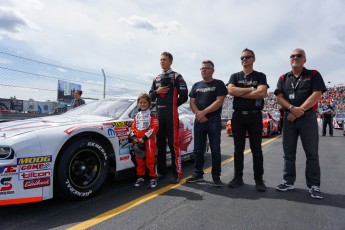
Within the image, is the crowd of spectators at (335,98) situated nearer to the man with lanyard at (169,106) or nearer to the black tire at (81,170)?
the man with lanyard at (169,106)

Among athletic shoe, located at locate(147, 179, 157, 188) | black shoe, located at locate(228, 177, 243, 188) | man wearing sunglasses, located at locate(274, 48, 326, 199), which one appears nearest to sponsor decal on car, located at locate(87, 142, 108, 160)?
athletic shoe, located at locate(147, 179, 157, 188)

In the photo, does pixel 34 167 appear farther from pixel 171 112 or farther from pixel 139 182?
pixel 171 112

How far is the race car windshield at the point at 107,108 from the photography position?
418 centimetres

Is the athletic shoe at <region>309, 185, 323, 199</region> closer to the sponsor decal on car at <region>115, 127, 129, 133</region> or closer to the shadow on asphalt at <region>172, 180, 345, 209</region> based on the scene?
the shadow on asphalt at <region>172, 180, 345, 209</region>

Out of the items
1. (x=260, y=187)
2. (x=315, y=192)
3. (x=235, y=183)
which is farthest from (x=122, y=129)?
(x=315, y=192)

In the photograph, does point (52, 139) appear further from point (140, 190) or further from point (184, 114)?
point (184, 114)

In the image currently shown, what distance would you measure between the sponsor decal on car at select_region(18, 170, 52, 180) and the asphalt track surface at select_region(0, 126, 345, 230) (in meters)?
0.40

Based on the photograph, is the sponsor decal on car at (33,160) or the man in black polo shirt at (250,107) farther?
the man in black polo shirt at (250,107)

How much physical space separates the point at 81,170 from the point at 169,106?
1.56m

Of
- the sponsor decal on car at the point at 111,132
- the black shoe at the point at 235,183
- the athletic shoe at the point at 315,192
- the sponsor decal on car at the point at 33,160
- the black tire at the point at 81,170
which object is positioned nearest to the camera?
→ the sponsor decal on car at the point at 33,160

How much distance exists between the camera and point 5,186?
107 inches

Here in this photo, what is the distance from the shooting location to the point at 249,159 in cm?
622

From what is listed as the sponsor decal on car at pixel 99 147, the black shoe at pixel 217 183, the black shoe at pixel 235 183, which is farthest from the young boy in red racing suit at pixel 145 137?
the black shoe at pixel 235 183

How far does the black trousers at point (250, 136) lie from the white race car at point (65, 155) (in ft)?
4.96
